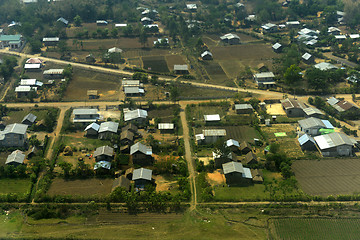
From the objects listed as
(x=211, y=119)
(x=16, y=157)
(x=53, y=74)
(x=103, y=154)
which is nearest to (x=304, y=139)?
(x=211, y=119)

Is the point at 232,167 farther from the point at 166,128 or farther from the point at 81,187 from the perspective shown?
the point at 81,187

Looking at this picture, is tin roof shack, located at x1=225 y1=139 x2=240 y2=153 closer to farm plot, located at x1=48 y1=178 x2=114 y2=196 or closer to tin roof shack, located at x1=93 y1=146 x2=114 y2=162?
tin roof shack, located at x1=93 y1=146 x2=114 y2=162

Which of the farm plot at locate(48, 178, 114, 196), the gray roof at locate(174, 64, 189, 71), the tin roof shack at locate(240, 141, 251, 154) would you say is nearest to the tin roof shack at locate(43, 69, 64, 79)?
the gray roof at locate(174, 64, 189, 71)

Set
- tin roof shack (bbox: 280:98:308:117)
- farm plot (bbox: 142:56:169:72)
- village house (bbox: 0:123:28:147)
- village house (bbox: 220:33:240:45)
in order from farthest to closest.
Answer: village house (bbox: 220:33:240:45) < farm plot (bbox: 142:56:169:72) < tin roof shack (bbox: 280:98:308:117) < village house (bbox: 0:123:28:147)

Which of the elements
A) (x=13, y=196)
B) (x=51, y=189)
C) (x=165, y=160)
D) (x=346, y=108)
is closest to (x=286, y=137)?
(x=346, y=108)

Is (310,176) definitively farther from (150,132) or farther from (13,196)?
(13,196)

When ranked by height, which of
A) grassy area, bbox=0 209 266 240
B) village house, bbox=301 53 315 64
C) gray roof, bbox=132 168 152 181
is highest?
village house, bbox=301 53 315 64
